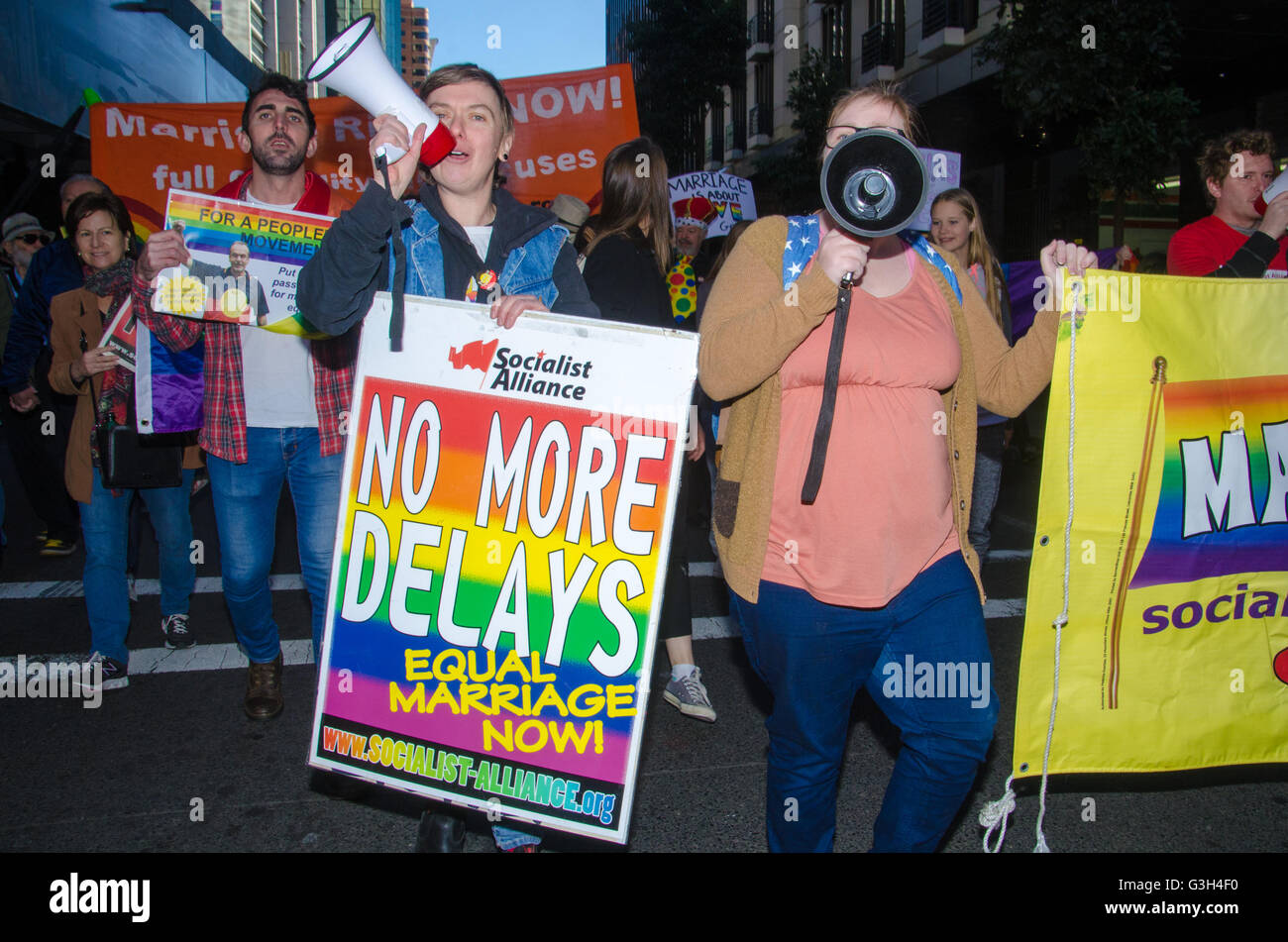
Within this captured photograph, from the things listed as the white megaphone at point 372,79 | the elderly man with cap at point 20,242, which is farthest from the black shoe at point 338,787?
the elderly man with cap at point 20,242

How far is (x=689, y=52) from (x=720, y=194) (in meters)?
21.3

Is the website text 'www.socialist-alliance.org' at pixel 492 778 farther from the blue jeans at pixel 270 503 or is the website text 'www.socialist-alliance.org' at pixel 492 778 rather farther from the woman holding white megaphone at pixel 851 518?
the blue jeans at pixel 270 503

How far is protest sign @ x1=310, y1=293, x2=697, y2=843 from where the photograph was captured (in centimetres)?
233

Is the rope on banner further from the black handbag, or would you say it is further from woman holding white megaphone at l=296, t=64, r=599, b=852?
the black handbag

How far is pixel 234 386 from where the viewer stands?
359cm

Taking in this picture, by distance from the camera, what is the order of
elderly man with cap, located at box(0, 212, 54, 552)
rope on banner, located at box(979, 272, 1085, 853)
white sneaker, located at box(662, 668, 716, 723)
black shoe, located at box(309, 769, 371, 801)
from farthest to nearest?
elderly man with cap, located at box(0, 212, 54, 552) → white sneaker, located at box(662, 668, 716, 723) → black shoe, located at box(309, 769, 371, 801) → rope on banner, located at box(979, 272, 1085, 853)

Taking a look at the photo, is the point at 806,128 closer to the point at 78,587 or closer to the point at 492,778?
the point at 78,587

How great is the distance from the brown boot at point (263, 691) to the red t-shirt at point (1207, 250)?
3.77 meters

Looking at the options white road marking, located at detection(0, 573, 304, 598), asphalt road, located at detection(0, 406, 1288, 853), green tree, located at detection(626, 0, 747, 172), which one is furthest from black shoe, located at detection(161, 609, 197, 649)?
green tree, located at detection(626, 0, 747, 172)

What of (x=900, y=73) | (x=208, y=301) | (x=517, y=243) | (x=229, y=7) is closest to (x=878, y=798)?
(x=517, y=243)

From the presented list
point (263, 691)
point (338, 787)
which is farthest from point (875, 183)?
point (263, 691)

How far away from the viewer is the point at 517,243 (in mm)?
2676

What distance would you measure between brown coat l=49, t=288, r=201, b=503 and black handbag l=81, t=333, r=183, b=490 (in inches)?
6.5
